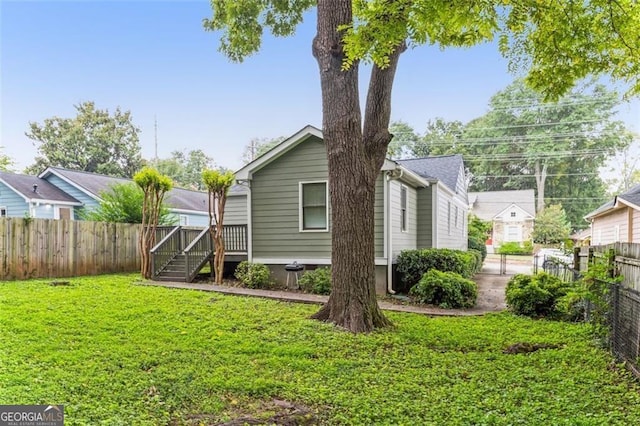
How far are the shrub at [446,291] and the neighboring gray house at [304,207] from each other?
1214mm

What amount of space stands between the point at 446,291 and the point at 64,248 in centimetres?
921

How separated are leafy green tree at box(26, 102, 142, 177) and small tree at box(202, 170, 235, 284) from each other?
16577 mm

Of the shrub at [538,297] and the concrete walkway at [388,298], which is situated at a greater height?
the shrub at [538,297]

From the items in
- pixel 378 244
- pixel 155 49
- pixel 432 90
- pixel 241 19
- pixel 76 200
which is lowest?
pixel 378 244

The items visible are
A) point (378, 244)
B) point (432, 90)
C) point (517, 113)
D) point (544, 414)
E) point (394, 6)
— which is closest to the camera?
point (544, 414)

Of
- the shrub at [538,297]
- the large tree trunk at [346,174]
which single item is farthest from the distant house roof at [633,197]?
the large tree trunk at [346,174]

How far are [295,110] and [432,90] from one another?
27.4ft

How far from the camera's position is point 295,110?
19.5 m

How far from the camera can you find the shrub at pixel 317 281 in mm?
8383

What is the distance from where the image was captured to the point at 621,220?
456 inches

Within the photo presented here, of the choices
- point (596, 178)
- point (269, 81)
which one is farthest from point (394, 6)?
point (596, 178)

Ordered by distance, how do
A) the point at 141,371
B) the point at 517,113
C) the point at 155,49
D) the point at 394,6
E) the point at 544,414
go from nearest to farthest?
1. the point at 544,414
2. the point at 141,371
3. the point at 394,6
4. the point at 155,49
5. the point at 517,113

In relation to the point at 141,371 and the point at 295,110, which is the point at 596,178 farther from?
the point at 141,371

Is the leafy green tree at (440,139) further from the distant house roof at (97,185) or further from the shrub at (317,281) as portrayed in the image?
the shrub at (317,281)
